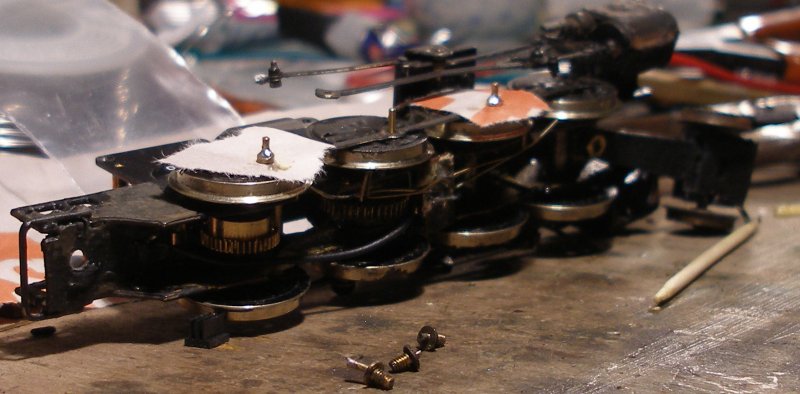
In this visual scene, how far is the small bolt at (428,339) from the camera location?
0.87 m

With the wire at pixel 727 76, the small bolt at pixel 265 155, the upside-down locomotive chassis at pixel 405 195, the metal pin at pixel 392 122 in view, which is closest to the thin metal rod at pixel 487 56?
the upside-down locomotive chassis at pixel 405 195

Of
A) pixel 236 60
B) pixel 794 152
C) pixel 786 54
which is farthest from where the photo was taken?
pixel 236 60

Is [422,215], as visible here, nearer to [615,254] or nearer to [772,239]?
[615,254]

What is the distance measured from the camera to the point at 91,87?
1.22m

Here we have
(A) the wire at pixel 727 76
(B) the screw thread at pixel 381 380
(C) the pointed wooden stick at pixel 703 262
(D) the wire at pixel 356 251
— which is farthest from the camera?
(A) the wire at pixel 727 76

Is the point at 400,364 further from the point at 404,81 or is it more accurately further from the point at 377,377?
the point at 404,81

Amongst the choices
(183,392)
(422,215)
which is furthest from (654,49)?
(183,392)

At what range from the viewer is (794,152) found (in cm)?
156

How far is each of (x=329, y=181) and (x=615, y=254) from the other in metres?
0.40

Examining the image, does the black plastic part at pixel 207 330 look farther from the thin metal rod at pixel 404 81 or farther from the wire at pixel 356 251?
the thin metal rod at pixel 404 81

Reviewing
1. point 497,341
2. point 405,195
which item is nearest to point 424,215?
point 405,195

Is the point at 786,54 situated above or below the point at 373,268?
above

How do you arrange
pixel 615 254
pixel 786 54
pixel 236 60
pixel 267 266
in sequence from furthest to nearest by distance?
1. pixel 236 60
2. pixel 786 54
3. pixel 615 254
4. pixel 267 266

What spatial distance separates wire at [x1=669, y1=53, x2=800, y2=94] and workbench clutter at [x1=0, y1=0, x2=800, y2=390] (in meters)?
0.47
